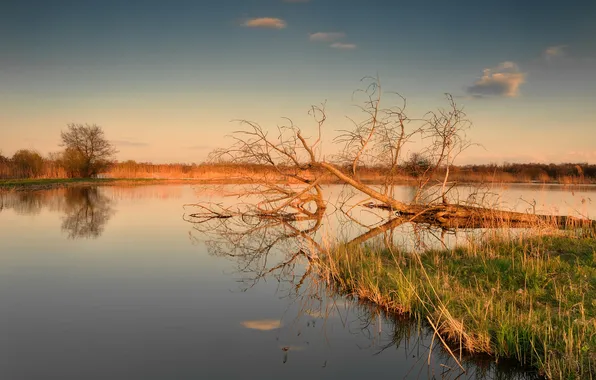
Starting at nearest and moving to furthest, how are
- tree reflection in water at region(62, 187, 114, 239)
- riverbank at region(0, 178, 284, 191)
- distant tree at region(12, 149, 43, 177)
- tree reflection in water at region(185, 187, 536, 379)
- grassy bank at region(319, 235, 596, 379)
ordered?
grassy bank at region(319, 235, 596, 379)
tree reflection in water at region(185, 187, 536, 379)
tree reflection in water at region(62, 187, 114, 239)
riverbank at region(0, 178, 284, 191)
distant tree at region(12, 149, 43, 177)

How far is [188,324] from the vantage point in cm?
555

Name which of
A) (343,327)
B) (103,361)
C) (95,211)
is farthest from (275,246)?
(95,211)

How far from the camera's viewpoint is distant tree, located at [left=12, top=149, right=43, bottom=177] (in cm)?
3835

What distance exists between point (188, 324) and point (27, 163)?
4060cm

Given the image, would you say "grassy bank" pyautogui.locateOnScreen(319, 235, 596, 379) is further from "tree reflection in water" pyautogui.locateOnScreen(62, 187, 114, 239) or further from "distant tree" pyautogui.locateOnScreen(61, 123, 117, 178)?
"distant tree" pyautogui.locateOnScreen(61, 123, 117, 178)

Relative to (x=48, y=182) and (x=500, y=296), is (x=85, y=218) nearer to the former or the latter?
(x=500, y=296)

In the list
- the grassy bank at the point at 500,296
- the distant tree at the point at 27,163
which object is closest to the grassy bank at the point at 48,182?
the distant tree at the point at 27,163

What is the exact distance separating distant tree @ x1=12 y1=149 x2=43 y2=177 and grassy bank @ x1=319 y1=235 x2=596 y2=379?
38.4 m

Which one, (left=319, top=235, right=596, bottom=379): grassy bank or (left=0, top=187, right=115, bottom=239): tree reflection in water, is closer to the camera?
(left=319, top=235, right=596, bottom=379): grassy bank

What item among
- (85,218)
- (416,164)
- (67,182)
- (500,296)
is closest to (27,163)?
(67,182)

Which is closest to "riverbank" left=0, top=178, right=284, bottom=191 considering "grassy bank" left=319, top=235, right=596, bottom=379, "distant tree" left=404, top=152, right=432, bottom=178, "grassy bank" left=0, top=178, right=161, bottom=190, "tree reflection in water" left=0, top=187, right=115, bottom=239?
"grassy bank" left=0, top=178, right=161, bottom=190

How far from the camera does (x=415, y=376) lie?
4.34 m

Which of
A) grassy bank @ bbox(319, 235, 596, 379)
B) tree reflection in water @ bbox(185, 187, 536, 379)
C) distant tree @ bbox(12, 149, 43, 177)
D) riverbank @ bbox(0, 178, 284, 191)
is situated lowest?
tree reflection in water @ bbox(185, 187, 536, 379)

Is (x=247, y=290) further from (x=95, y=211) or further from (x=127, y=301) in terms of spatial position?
(x=95, y=211)
